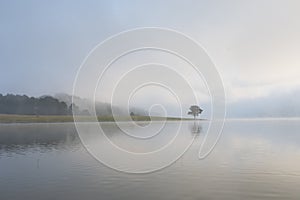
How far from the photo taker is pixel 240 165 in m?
48.7

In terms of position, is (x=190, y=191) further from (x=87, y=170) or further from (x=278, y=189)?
(x=87, y=170)

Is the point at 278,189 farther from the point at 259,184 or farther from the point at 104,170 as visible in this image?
the point at 104,170

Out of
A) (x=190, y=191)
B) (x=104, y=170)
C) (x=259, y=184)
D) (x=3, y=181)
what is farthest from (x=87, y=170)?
(x=259, y=184)

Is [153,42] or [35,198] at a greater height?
[153,42]

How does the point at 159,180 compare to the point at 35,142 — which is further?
the point at 35,142

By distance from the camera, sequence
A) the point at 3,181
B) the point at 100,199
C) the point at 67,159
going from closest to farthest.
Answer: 1. the point at 100,199
2. the point at 3,181
3. the point at 67,159

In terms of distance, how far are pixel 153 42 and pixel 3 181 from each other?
26.8m

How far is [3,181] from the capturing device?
37.8m

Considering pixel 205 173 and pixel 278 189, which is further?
pixel 205 173

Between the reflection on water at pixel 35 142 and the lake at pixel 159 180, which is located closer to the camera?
the lake at pixel 159 180

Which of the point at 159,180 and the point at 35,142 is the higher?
the point at 35,142

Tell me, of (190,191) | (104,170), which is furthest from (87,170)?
(190,191)

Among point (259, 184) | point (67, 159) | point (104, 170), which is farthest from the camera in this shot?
point (67, 159)

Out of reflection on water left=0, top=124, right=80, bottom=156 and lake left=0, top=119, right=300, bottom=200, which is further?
reflection on water left=0, top=124, right=80, bottom=156
